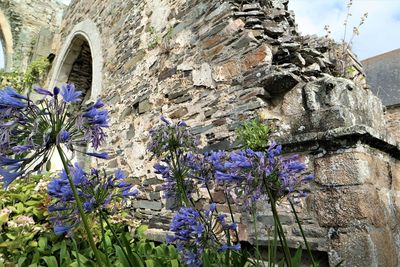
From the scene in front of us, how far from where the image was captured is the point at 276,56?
2875mm

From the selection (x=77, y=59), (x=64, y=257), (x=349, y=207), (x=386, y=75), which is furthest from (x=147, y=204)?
(x=386, y=75)

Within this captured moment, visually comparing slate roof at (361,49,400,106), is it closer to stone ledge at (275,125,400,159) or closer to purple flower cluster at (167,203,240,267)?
stone ledge at (275,125,400,159)

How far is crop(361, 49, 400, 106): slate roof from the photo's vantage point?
496 inches

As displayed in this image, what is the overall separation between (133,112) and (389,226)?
327 cm

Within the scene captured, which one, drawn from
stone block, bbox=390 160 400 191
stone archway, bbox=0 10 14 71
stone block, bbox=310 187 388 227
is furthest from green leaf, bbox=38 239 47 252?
stone archway, bbox=0 10 14 71

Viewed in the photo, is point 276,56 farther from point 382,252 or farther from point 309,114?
point 382,252

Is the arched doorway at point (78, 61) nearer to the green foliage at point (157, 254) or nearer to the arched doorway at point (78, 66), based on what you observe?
the arched doorway at point (78, 66)

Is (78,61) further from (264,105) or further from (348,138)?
(348,138)

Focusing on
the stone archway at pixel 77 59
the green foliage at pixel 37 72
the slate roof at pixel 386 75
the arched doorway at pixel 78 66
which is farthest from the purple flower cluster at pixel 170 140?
the slate roof at pixel 386 75

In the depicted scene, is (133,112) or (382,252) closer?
(382,252)

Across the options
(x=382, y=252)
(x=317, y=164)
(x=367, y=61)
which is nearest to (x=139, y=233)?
(x=317, y=164)

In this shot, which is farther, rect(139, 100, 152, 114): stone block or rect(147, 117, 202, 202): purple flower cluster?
rect(139, 100, 152, 114): stone block

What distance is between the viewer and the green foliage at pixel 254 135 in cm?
249

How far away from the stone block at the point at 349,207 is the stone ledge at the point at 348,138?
0.34 meters
